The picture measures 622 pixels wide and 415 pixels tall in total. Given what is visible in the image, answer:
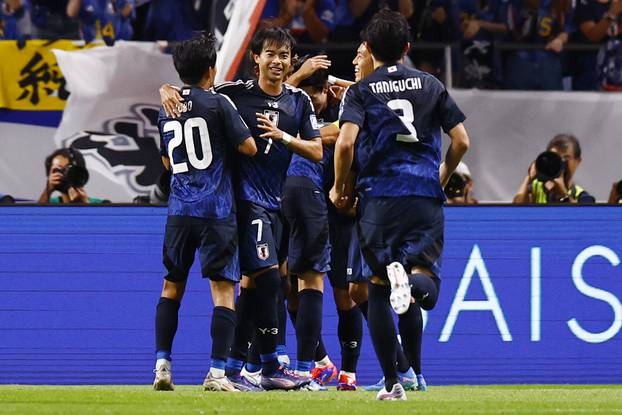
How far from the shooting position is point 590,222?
453 inches

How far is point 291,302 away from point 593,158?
470 cm

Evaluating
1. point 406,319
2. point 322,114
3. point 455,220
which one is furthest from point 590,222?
point 406,319

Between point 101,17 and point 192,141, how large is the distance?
5.50m

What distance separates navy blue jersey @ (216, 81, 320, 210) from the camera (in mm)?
9055

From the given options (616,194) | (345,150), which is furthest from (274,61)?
(616,194)

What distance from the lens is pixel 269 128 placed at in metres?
8.85

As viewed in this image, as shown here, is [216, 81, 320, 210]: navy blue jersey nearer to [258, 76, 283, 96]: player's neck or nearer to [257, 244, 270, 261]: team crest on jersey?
[258, 76, 283, 96]: player's neck

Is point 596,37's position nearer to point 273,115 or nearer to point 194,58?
point 273,115

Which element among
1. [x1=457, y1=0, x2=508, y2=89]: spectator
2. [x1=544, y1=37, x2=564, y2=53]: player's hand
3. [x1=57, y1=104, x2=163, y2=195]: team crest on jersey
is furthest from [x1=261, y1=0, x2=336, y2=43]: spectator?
[x1=544, y1=37, x2=564, y2=53]: player's hand

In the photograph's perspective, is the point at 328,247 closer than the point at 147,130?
Yes

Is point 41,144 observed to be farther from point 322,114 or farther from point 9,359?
point 322,114

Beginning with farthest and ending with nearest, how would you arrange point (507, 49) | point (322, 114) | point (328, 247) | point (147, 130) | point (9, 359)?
point (507, 49) → point (147, 130) → point (9, 359) → point (322, 114) → point (328, 247)

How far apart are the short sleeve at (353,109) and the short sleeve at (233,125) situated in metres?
0.77

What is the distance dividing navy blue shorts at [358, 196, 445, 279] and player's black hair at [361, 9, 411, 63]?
0.78 meters
